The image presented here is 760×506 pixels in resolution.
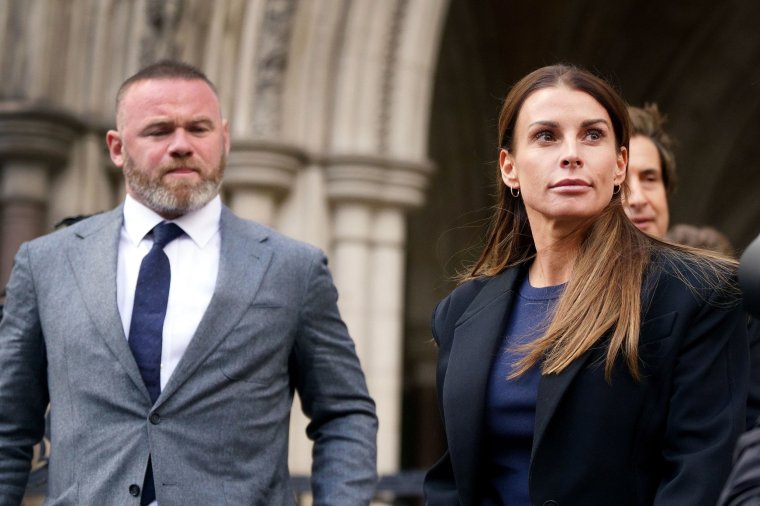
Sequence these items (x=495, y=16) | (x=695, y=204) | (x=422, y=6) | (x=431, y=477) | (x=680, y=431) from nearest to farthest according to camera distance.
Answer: (x=680, y=431)
(x=431, y=477)
(x=422, y=6)
(x=495, y=16)
(x=695, y=204)

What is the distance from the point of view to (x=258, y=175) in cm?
672

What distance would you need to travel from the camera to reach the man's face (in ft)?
9.43

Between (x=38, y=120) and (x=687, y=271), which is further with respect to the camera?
(x=38, y=120)

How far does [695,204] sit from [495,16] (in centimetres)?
257

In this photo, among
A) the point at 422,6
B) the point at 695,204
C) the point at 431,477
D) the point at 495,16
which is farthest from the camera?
the point at 695,204

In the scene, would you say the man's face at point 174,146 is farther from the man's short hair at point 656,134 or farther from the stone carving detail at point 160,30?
the stone carving detail at point 160,30

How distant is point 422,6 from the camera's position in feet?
23.5

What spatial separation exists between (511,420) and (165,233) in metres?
1.02

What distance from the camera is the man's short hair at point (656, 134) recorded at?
12.1 feet

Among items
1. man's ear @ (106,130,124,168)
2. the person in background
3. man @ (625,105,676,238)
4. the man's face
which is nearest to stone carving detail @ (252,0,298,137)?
the person in background

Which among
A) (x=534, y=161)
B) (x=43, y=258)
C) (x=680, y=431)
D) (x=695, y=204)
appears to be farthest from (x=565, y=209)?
(x=695, y=204)

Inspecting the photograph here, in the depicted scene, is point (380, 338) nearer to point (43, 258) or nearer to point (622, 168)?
point (43, 258)

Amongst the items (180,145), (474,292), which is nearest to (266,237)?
(180,145)

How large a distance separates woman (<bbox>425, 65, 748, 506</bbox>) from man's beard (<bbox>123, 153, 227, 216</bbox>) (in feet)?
2.24
